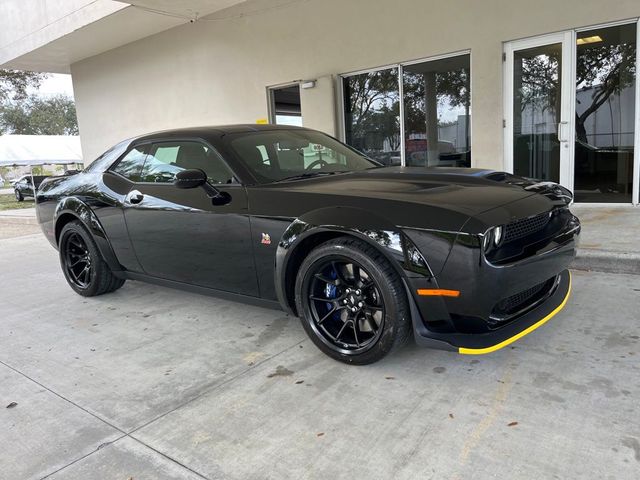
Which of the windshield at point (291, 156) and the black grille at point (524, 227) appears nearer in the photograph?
the black grille at point (524, 227)

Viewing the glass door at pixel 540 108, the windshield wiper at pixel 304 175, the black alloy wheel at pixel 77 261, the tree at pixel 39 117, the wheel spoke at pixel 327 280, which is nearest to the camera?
the wheel spoke at pixel 327 280

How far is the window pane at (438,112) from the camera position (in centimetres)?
805

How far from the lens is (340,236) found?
2.89m

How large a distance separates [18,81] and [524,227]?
115ft

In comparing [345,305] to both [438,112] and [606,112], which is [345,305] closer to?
[606,112]

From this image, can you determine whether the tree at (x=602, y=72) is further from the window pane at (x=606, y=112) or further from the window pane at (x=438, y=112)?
the window pane at (x=438, y=112)

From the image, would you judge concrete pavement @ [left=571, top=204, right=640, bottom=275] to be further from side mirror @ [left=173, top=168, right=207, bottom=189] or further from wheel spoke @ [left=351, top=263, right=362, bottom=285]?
side mirror @ [left=173, top=168, right=207, bottom=189]

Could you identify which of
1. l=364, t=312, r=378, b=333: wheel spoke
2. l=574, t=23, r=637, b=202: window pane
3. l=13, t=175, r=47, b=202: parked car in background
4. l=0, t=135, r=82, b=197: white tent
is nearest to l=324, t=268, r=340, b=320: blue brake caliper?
l=364, t=312, r=378, b=333: wheel spoke

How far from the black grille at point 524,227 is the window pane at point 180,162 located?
→ 6.08ft

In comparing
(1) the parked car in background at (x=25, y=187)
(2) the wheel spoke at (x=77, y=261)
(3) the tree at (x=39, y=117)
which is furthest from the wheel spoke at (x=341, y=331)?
(3) the tree at (x=39, y=117)

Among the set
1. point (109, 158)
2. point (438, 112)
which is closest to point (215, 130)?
point (109, 158)

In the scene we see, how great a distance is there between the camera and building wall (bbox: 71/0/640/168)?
7.32 meters

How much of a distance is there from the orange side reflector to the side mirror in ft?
5.59

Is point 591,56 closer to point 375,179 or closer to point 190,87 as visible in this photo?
point 375,179
